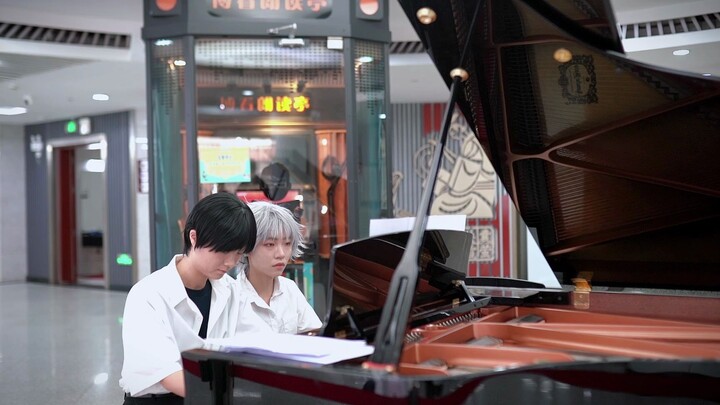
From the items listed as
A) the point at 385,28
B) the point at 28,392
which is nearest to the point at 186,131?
the point at 385,28

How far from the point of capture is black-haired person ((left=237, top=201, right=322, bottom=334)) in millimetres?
2643

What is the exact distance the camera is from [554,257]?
3.23 m

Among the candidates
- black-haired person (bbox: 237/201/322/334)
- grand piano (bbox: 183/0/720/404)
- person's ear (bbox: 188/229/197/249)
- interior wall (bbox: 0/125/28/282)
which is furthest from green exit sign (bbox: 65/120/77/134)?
person's ear (bbox: 188/229/197/249)

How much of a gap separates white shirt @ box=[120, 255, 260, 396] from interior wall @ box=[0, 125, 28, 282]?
12157 mm

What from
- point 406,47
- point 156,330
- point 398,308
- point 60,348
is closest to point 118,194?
point 60,348

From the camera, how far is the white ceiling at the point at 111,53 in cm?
709

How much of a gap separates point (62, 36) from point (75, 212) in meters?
6.16

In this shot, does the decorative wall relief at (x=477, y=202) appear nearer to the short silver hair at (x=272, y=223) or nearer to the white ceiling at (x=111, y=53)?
the white ceiling at (x=111, y=53)

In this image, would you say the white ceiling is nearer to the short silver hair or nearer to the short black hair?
the short silver hair


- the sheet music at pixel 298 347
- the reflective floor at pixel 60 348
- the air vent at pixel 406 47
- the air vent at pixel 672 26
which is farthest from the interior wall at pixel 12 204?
the sheet music at pixel 298 347

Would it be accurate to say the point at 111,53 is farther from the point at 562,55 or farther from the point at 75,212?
the point at 562,55

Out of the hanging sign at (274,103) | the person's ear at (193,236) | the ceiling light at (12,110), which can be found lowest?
the person's ear at (193,236)

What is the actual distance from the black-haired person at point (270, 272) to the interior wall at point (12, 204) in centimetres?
1181

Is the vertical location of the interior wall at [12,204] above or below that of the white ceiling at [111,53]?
below
